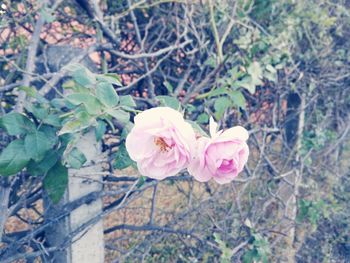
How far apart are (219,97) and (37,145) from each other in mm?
1108

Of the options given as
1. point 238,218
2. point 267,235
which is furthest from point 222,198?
point 267,235

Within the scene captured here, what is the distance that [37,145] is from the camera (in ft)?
4.05

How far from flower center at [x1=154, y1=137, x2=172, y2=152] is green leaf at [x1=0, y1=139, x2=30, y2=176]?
0.44 meters

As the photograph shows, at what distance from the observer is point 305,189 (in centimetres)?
331

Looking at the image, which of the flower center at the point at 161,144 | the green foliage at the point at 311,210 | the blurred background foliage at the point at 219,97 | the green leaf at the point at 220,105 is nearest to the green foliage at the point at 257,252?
the blurred background foliage at the point at 219,97

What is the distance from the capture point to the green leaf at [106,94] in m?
1.24

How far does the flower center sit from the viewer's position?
0.98 meters

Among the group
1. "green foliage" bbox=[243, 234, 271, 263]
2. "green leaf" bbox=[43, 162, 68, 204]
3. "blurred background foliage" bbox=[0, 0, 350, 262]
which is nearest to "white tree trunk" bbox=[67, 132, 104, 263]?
"blurred background foliage" bbox=[0, 0, 350, 262]

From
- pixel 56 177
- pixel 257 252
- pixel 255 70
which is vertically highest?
pixel 255 70

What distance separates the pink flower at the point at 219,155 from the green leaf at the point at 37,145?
46 centimetres

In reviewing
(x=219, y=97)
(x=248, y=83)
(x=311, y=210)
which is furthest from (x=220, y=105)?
(x=311, y=210)

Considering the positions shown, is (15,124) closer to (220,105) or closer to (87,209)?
(87,209)

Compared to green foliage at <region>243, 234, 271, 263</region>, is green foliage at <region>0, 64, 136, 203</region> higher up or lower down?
higher up

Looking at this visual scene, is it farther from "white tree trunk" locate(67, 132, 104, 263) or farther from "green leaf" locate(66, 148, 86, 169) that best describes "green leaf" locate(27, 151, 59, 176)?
"white tree trunk" locate(67, 132, 104, 263)
